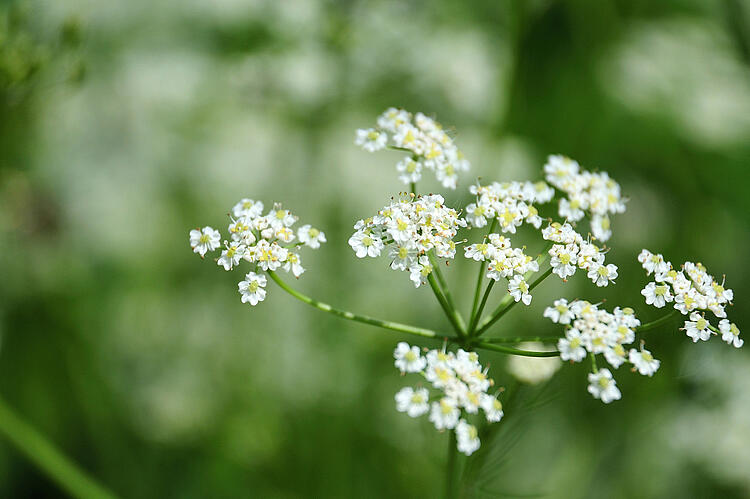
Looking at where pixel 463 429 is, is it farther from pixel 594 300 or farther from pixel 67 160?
pixel 67 160

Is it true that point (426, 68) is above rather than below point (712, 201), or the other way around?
above

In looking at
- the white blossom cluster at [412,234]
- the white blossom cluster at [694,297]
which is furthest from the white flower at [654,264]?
the white blossom cluster at [412,234]

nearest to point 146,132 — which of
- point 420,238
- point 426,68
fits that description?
point 426,68

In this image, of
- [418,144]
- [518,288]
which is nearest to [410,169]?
[418,144]

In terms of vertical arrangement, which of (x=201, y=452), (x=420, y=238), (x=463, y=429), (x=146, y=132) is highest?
(x=146, y=132)

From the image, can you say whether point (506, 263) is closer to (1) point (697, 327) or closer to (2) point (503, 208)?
(2) point (503, 208)

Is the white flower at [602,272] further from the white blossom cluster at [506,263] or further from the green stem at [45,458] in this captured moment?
the green stem at [45,458]

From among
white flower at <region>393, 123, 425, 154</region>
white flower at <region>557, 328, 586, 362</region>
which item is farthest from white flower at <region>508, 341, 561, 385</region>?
white flower at <region>393, 123, 425, 154</region>
